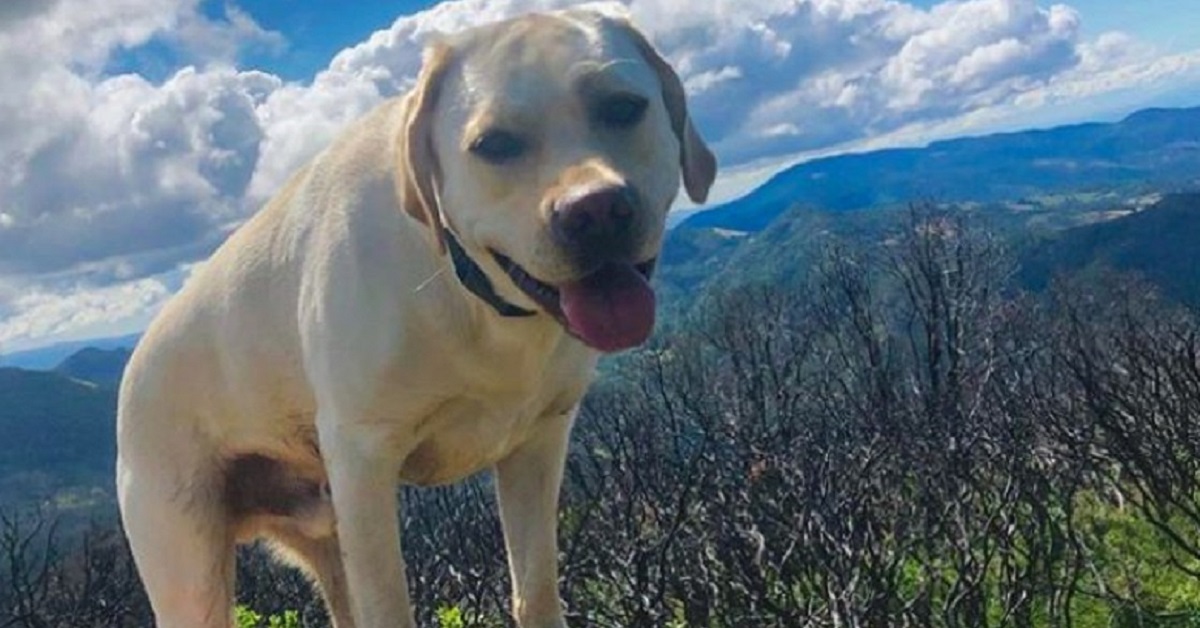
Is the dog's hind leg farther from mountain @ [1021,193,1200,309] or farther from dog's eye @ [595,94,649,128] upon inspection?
mountain @ [1021,193,1200,309]

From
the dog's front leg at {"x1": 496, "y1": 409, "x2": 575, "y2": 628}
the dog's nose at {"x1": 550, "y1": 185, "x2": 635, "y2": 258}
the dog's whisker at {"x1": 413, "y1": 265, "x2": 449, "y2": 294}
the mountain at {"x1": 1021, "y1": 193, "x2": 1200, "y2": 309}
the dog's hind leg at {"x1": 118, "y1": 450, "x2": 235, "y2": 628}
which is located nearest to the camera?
the dog's nose at {"x1": 550, "y1": 185, "x2": 635, "y2": 258}

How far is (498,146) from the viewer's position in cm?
256

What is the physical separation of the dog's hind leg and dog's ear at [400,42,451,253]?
3.50ft

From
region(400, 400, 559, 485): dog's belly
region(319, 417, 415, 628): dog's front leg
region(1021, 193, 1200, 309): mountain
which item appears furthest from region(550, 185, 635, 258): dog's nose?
region(1021, 193, 1200, 309): mountain

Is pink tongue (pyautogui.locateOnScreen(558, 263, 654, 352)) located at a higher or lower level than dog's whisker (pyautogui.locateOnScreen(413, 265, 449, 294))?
lower

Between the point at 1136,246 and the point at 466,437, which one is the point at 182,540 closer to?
the point at 466,437

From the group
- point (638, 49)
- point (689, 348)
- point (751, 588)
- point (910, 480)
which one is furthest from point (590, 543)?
point (689, 348)

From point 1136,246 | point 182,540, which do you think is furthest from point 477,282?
point 1136,246

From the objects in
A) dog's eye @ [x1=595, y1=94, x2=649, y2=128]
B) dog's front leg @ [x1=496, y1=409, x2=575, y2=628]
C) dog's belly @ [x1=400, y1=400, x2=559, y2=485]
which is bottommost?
dog's front leg @ [x1=496, y1=409, x2=575, y2=628]

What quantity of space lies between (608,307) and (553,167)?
27 centimetres

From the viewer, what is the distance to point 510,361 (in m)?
2.78

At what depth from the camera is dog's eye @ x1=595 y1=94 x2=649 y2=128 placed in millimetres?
2592

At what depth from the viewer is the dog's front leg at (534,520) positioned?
3.17 metres

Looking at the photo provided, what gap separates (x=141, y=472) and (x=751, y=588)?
10.0 feet
